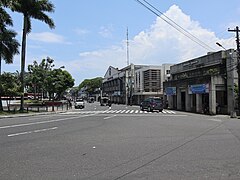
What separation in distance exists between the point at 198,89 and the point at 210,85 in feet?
11.7

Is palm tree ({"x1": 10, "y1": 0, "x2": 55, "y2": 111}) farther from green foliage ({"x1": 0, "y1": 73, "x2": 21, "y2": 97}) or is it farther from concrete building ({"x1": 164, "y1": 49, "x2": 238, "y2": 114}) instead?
concrete building ({"x1": 164, "y1": 49, "x2": 238, "y2": 114})

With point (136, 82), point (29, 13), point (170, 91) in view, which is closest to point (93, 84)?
point (136, 82)

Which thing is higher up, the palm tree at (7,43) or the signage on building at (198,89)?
the palm tree at (7,43)

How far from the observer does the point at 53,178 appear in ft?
23.3

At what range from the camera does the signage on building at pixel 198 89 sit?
134 feet

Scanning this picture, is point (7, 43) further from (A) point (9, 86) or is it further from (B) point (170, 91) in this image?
(B) point (170, 91)

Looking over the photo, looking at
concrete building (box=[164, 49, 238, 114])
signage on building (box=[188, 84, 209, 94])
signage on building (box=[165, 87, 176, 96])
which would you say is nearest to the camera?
concrete building (box=[164, 49, 238, 114])

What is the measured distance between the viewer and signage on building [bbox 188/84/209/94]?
40.9 m

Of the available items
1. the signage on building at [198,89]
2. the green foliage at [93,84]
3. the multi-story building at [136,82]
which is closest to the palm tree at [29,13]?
the signage on building at [198,89]

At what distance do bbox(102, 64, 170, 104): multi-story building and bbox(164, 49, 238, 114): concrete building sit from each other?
3185cm

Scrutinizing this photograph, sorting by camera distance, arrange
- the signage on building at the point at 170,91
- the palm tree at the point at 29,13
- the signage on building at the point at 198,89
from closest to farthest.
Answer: the palm tree at the point at 29,13, the signage on building at the point at 198,89, the signage on building at the point at 170,91

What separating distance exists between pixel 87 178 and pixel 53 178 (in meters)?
0.77

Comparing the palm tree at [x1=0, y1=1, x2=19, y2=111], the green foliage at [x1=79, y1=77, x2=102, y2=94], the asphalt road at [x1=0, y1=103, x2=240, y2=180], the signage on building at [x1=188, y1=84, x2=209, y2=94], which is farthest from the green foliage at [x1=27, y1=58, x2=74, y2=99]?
the green foliage at [x1=79, y1=77, x2=102, y2=94]

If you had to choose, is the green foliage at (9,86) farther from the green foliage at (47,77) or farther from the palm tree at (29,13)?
the green foliage at (47,77)
